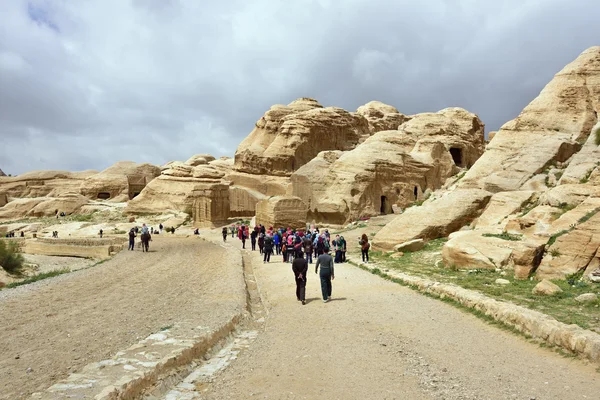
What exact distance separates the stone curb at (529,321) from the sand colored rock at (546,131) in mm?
14827

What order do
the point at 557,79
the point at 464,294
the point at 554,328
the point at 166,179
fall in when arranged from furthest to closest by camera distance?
1. the point at 166,179
2. the point at 557,79
3. the point at 464,294
4. the point at 554,328

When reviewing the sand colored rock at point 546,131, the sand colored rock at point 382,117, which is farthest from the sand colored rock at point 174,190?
the sand colored rock at point 546,131

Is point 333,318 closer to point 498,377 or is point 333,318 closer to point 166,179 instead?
point 498,377

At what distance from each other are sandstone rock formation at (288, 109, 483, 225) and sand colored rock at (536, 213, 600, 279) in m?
20.5

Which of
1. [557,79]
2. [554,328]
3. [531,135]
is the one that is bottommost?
[554,328]

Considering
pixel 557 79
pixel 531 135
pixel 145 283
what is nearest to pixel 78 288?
pixel 145 283

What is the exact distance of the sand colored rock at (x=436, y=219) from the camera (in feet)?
62.2

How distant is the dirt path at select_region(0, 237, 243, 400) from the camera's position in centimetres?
646

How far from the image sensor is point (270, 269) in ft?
56.3

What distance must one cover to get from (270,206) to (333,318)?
20.4 m

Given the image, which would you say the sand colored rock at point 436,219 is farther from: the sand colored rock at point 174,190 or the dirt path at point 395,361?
the sand colored rock at point 174,190

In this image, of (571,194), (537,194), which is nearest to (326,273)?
(571,194)

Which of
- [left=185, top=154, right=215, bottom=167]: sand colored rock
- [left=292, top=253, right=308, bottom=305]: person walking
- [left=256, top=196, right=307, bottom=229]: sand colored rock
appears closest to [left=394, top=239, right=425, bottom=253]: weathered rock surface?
[left=292, top=253, right=308, bottom=305]: person walking

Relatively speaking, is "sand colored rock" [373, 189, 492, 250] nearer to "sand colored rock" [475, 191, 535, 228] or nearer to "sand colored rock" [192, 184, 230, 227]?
"sand colored rock" [475, 191, 535, 228]
